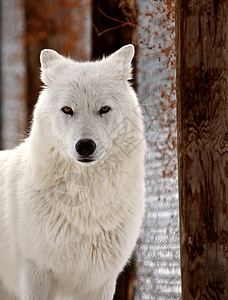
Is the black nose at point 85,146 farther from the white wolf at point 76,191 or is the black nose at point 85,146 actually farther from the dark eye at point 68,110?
the dark eye at point 68,110

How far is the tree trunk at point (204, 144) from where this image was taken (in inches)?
99.8

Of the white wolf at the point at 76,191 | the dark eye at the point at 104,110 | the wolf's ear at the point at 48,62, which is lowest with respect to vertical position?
the white wolf at the point at 76,191

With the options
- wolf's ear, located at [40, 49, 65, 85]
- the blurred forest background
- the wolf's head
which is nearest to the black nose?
the wolf's head

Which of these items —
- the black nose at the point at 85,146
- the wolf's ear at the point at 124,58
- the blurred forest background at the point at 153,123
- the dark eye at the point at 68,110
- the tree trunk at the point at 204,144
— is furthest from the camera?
the blurred forest background at the point at 153,123

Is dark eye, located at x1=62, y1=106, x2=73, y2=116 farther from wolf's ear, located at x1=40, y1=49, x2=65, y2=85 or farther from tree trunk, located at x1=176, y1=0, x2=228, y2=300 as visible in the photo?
tree trunk, located at x1=176, y1=0, x2=228, y2=300

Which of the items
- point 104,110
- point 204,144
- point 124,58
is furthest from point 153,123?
point 204,144

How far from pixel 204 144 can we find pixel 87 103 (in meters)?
0.80

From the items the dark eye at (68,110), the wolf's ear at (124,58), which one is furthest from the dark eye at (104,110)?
the wolf's ear at (124,58)

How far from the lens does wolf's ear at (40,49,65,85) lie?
3.12 metres

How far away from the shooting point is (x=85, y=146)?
8.70ft

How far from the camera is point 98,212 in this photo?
2.97 metres

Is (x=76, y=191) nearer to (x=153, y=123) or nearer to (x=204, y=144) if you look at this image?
(x=204, y=144)

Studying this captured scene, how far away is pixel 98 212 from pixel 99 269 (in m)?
0.39

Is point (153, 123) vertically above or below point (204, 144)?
above
